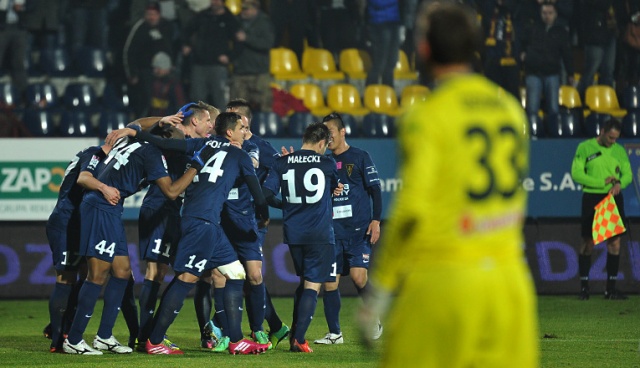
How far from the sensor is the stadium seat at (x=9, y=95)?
56.9 feet

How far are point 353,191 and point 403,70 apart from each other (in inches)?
352

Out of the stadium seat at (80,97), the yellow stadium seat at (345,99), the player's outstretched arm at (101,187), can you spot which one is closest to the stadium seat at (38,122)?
the stadium seat at (80,97)

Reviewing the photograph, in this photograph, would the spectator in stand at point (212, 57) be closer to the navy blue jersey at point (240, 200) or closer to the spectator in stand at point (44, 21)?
the spectator in stand at point (44, 21)

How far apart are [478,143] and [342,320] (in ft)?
29.2

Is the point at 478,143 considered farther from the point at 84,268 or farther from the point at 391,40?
the point at 391,40

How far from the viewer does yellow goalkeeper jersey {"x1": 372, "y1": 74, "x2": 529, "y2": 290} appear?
3.79 meters

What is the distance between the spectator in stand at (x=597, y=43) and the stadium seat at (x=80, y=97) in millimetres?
8547

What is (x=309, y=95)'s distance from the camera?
18734mm

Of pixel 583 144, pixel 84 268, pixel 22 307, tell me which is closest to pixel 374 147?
pixel 583 144

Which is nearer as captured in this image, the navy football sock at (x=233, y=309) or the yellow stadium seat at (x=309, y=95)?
the navy football sock at (x=233, y=309)

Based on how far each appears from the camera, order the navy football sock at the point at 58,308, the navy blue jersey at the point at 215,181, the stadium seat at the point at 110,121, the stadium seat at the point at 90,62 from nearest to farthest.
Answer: the navy blue jersey at the point at 215,181
the navy football sock at the point at 58,308
the stadium seat at the point at 110,121
the stadium seat at the point at 90,62

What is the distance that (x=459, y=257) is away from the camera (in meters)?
3.85

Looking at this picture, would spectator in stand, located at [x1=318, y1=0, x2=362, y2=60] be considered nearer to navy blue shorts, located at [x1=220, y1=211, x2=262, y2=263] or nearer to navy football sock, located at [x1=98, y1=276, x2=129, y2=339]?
navy blue shorts, located at [x1=220, y1=211, x2=262, y2=263]

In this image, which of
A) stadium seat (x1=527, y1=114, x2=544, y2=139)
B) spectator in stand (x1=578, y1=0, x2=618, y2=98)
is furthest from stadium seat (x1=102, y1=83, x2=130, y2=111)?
spectator in stand (x1=578, y1=0, x2=618, y2=98)
